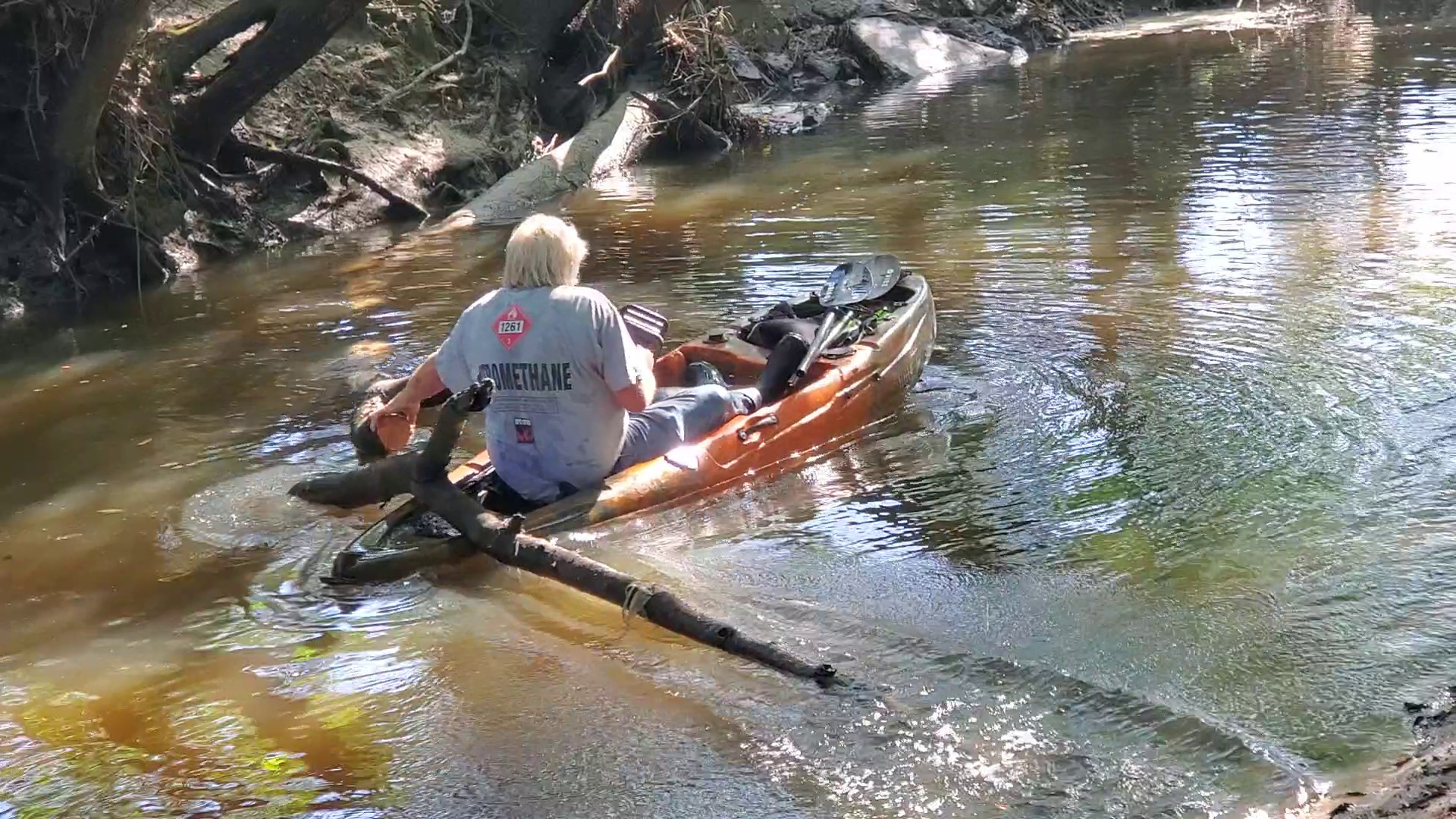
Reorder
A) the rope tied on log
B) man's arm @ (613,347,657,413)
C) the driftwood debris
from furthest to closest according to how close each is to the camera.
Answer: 1. man's arm @ (613,347,657,413)
2. the rope tied on log
3. the driftwood debris

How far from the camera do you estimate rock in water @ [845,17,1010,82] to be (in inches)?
898

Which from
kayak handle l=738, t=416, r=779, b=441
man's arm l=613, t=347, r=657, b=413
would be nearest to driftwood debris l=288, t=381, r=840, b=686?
man's arm l=613, t=347, r=657, b=413

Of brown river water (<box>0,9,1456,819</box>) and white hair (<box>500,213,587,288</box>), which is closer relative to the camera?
brown river water (<box>0,9,1456,819</box>)

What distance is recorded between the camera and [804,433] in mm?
6844

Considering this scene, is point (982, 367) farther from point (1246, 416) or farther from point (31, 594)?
point (31, 594)

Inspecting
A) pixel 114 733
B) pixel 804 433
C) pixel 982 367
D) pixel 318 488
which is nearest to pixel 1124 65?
pixel 982 367

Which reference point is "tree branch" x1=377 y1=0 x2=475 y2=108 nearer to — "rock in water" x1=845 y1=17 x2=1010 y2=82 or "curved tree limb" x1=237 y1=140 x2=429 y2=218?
"curved tree limb" x1=237 y1=140 x2=429 y2=218

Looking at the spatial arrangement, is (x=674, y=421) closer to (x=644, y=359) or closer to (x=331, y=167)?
(x=644, y=359)

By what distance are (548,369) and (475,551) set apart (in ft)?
2.58

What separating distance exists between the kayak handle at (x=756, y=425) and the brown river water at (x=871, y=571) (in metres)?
0.23

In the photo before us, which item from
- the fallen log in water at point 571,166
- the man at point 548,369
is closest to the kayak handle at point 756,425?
the man at point 548,369

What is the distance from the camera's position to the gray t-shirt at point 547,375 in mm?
5320

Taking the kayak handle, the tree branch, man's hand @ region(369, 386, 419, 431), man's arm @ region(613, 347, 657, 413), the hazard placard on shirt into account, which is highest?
the tree branch

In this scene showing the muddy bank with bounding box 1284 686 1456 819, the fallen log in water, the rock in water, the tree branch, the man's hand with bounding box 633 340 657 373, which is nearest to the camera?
the muddy bank with bounding box 1284 686 1456 819
